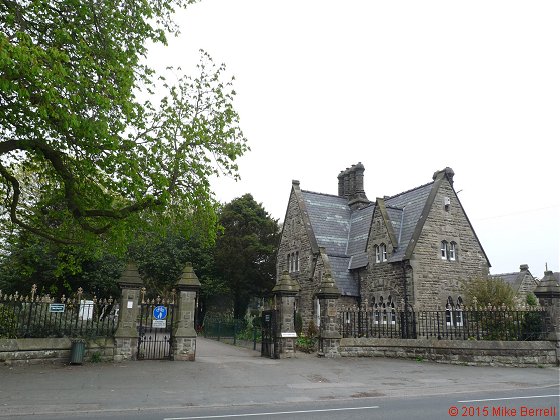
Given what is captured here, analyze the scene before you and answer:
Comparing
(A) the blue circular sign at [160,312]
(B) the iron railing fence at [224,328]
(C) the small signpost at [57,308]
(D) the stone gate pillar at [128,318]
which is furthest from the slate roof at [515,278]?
(C) the small signpost at [57,308]

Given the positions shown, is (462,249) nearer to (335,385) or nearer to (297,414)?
(335,385)

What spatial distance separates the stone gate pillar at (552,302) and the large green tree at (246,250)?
1067 inches

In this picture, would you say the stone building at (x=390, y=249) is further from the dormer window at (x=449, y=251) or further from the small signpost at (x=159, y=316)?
the small signpost at (x=159, y=316)

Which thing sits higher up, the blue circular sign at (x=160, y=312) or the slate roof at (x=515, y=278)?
the slate roof at (x=515, y=278)

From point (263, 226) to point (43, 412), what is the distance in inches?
1450

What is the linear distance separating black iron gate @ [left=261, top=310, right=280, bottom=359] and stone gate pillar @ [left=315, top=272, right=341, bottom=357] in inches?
75.6

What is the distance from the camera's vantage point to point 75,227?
53.3 ft

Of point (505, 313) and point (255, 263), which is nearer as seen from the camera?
point (505, 313)

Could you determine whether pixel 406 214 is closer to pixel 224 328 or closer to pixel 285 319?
pixel 224 328

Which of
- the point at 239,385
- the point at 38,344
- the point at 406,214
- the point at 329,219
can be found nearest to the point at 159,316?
the point at 38,344

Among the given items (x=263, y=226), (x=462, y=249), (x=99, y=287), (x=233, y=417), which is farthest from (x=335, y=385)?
(x=263, y=226)

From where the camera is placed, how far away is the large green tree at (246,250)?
4169 cm

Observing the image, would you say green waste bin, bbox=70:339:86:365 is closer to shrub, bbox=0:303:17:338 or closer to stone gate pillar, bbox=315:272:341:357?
shrub, bbox=0:303:17:338

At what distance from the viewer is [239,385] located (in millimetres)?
11773
